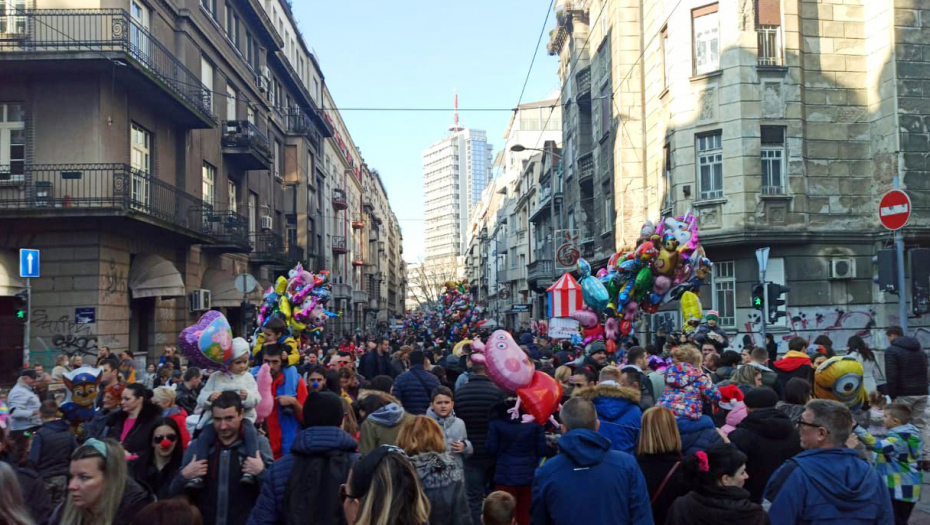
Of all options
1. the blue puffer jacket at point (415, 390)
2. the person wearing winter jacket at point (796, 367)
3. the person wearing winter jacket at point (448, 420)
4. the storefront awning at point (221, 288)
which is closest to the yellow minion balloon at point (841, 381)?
the person wearing winter jacket at point (796, 367)

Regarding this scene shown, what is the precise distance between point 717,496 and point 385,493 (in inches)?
66.5

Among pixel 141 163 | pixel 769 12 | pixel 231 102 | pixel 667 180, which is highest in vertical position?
pixel 231 102

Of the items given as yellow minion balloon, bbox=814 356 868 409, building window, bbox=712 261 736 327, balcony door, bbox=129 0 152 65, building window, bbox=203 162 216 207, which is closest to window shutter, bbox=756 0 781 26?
building window, bbox=712 261 736 327

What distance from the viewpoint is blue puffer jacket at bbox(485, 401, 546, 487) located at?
6.44 metres

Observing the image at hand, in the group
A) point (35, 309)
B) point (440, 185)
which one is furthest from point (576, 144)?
point (440, 185)

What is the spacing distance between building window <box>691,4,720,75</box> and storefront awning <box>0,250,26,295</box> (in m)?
16.7

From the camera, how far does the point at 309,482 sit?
14.4ft

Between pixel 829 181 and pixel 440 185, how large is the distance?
180 m

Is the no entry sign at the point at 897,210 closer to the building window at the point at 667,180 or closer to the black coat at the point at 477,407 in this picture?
the black coat at the point at 477,407

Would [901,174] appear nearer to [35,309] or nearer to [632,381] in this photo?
[632,381]

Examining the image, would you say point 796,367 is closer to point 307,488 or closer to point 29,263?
point 307,488

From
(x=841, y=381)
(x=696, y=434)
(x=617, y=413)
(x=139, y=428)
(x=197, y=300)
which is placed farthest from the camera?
(x=197, y=300)

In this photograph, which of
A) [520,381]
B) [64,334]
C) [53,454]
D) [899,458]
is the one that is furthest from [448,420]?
[64,334]

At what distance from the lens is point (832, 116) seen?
20125 millimetres
